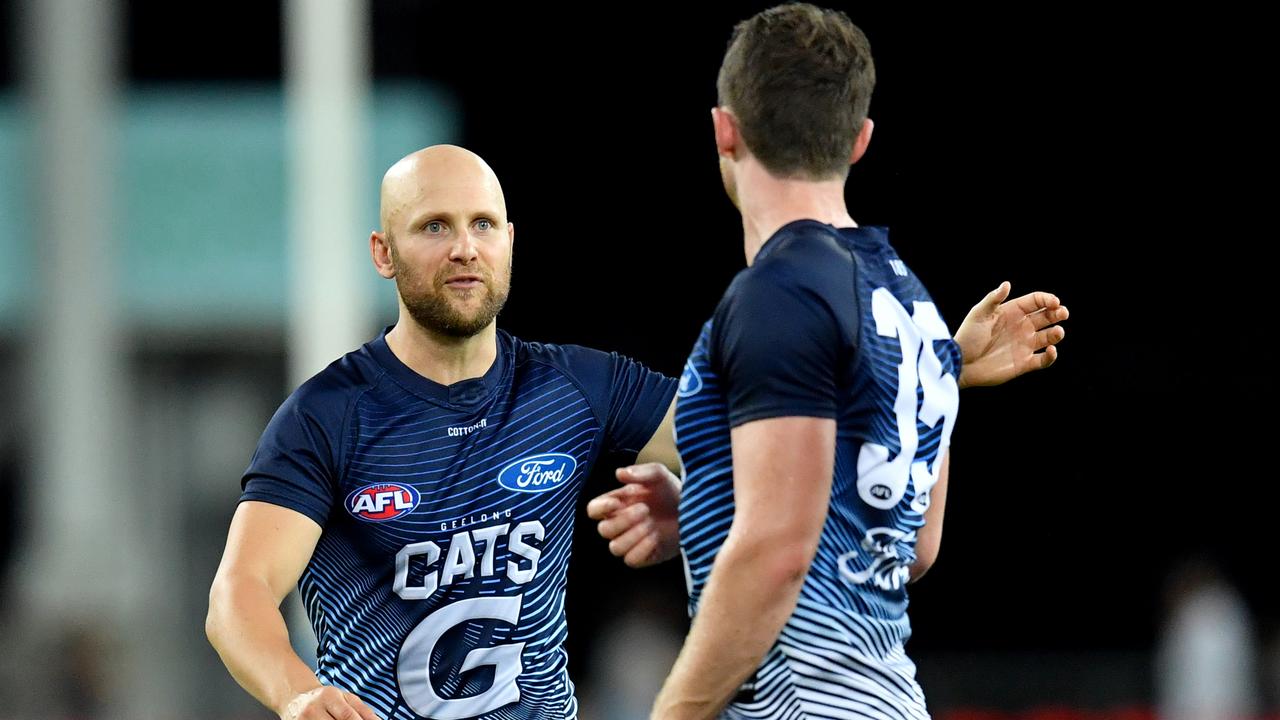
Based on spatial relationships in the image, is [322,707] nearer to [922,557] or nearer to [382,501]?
[382,501]

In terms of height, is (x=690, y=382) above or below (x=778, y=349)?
below

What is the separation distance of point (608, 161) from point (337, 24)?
9.10 m

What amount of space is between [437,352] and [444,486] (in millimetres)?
340

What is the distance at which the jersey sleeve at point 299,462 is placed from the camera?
12.9ft

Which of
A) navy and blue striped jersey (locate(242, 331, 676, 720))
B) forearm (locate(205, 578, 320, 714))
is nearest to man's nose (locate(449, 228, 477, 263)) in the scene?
navy and blue striped jersey (locate(242, 331, 676, 720))

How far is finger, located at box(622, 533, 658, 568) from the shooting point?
3.88 m

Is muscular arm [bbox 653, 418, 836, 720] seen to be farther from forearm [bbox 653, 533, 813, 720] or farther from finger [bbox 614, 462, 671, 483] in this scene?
finger [bbox 614, 462, 671, 483]

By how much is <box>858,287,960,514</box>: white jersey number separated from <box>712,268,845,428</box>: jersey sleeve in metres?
0.17

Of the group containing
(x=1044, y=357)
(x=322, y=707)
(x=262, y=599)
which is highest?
(x=1044, y=357)

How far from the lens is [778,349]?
3074mm

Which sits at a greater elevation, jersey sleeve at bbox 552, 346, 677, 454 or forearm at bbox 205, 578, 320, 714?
jersey sleeve at bbox 552, 346, 677, 454

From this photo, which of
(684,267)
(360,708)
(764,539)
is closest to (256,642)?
(360,708)

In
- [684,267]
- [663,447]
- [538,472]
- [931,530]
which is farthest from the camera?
[684,267]

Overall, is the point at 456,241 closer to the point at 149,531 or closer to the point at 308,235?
the point at 308,235
